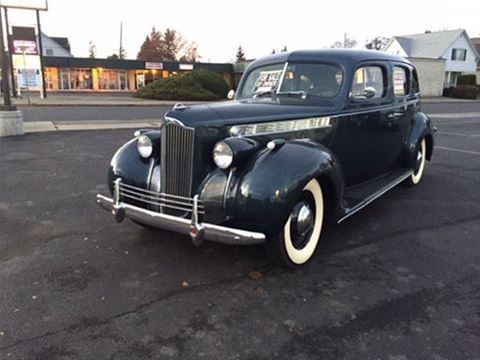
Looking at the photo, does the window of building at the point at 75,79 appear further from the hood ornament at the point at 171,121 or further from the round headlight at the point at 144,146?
the hood ornament at the point at 171,121

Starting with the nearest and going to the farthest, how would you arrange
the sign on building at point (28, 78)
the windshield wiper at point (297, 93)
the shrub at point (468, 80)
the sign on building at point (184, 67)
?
the windshield wiper at point (297, 93) → the sign on building at point (28, 78) → the sign on building at point (184, 67) → the shrub at point (468, 80)

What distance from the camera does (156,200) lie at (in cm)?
355

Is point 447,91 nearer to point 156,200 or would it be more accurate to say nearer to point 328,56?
point 328,56

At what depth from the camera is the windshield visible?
4398 millimetres

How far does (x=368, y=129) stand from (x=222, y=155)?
2218 mm

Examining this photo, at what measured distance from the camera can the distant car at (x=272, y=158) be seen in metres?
3.13

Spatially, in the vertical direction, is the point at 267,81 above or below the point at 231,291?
above

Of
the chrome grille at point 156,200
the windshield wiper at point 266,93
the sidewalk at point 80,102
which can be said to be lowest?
the sidewalk at point 80,102

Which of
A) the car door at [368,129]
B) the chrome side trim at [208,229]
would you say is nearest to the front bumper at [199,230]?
the chrome side trim at [208,229]

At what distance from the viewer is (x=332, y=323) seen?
9.12ft

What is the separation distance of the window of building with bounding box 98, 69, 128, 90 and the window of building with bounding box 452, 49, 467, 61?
126 feet

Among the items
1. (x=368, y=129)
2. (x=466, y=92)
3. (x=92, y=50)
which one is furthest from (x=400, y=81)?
(x=92, y=50)

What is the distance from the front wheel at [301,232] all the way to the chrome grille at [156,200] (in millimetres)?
701

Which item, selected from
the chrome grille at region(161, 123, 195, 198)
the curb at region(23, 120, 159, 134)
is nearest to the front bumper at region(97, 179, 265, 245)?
the chrome grille at region(161, 123, 195, 198)
